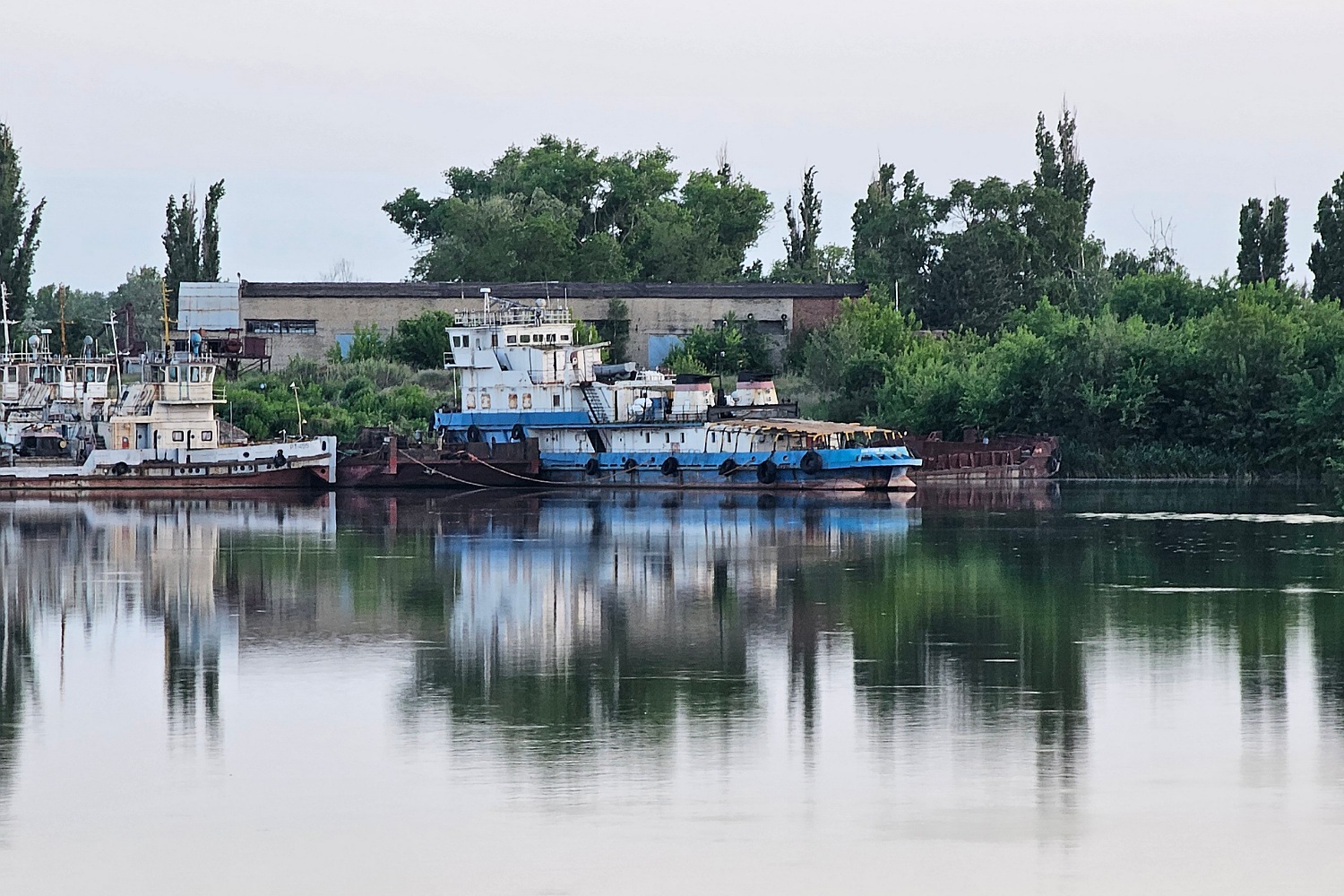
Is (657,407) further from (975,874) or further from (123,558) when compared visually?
(975,874)

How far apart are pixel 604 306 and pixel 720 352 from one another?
21.8 feet

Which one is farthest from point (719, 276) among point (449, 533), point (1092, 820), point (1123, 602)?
point (1092, 820)

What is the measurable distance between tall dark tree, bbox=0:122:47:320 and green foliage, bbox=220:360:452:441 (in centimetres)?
914

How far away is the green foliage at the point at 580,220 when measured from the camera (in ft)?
284

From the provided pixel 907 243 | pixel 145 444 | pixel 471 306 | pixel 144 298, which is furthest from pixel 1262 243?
pixel 144 298

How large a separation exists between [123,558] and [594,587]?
10118 millimetres

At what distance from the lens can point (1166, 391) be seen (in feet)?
204

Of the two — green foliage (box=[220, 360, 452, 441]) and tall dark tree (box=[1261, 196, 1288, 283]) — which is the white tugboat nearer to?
green foliage (box=[220, 360, 452, 441])

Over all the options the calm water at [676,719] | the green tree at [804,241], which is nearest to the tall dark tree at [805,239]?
the green tree at [804,241]

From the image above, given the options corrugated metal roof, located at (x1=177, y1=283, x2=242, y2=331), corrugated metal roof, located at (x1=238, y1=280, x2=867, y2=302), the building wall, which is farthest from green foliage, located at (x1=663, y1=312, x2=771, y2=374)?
corrugated metal roof, located at (x1=177, y1=283, x2=242, y2=331)

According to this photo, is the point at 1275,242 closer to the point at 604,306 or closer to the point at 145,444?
the point at 604,306

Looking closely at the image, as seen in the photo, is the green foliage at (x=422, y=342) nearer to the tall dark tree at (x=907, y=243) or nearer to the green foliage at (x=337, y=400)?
the green foliage at (x=337, y=400)

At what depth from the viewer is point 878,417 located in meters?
66.9

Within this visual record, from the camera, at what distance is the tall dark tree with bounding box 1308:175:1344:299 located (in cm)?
6938
